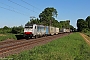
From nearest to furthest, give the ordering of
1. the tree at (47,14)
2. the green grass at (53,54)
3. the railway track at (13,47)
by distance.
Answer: the green grass at (53,54) < the railway track at (13,47) < the tree at (47,14)

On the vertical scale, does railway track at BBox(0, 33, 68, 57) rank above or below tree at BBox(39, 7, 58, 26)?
below

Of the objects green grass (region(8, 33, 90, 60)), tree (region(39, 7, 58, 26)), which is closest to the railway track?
green grass (region(8, 33, 90, 60))

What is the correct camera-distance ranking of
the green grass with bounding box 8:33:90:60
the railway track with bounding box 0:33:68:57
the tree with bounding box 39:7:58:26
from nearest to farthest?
the green grass with bounding box 8:33:90:60 → the railway track with bounding box 0:33:68:57 → the tree with bounding box 39:7:58:26

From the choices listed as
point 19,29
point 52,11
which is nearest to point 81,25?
point 52,11

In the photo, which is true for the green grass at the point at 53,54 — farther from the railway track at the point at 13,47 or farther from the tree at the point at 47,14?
the tree at the point at 47,14

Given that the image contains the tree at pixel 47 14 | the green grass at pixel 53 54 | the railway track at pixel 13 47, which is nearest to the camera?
the green grass at pixel 53 54

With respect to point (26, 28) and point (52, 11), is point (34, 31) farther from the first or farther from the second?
point (52, 11)

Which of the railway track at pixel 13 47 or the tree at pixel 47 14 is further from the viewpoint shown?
the tree at pixel 47 14

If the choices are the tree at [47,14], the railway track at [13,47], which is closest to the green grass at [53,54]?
the railway track at [13,47]

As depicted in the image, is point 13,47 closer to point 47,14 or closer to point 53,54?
point 53,54

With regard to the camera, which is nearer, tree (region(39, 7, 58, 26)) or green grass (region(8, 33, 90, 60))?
green grass (region(8, 33, 90, 60))

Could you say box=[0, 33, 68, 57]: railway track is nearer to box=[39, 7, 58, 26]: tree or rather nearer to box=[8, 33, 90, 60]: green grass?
box=[8, 33, 90, 60]: green grass

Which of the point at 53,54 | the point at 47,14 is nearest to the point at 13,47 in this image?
the point at 53,54

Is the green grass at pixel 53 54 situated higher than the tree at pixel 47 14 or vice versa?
the tree at pixel 47 14
